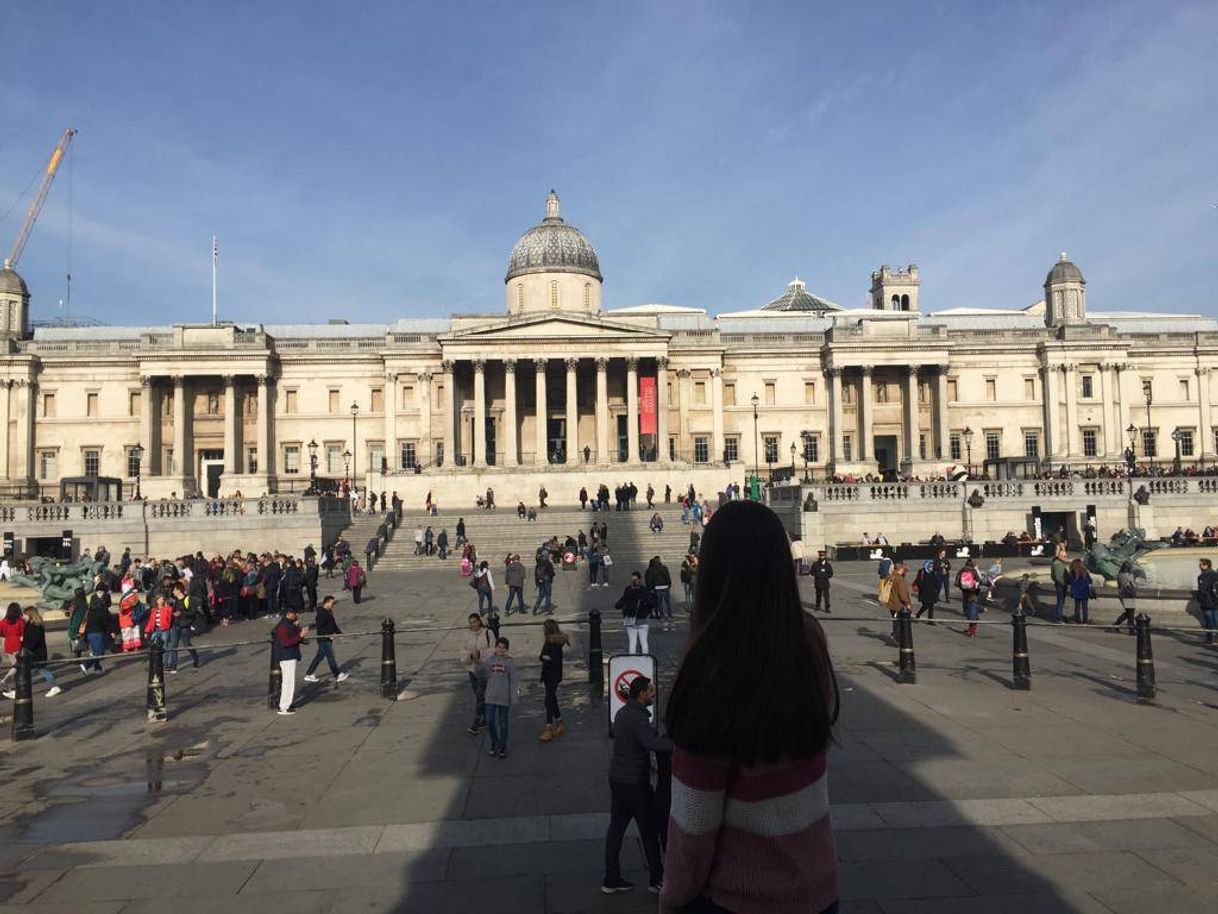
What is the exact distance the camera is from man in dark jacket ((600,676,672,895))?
720 centimetres

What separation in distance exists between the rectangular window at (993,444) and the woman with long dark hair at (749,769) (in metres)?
77.8

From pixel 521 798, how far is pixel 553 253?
213 feet

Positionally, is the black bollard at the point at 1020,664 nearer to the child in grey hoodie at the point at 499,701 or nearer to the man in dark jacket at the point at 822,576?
the child in grey hoodie at the point at 499,701

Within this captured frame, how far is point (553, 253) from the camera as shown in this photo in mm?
72125

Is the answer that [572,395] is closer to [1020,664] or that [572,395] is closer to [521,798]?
[1020,664]

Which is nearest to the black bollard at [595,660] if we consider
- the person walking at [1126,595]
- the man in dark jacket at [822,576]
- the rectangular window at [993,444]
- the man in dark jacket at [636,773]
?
the man in dark jacket at [636,773]

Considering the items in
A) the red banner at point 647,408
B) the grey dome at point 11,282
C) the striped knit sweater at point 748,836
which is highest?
the grey dome at point 11,282

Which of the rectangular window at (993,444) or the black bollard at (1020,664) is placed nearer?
the black bollard at (1020,664)

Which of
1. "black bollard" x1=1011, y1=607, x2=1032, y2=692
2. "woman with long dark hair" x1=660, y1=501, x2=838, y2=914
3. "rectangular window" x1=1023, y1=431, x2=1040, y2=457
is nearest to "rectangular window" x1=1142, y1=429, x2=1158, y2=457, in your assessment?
"rectangular window" x1=1023, y1=431, x2=1040, y2=457

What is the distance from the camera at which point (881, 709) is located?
45.4 feet

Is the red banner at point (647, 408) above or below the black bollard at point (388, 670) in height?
above

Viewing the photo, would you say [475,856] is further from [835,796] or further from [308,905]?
[835,796]

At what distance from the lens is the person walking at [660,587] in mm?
22531

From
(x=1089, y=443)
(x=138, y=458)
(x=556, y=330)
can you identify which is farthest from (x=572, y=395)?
(x=1089, y=443)
